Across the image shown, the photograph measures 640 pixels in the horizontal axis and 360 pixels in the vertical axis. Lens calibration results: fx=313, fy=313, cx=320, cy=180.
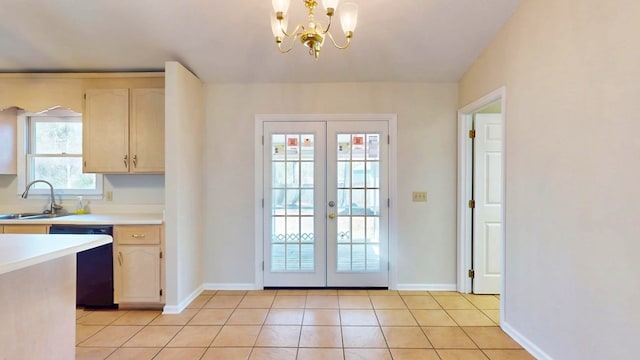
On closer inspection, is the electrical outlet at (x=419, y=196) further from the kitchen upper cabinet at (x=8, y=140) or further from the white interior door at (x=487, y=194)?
the kitchen upper cabinet at (x=8, y=140)

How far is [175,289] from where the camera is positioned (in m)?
2.98

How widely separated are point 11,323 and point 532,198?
3.20 meters

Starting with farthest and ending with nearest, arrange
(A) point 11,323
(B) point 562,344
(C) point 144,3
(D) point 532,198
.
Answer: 1. (C) point 144,3
2. (D) point 532,198
3. (B) point 562,344
4. (A) point 11,323

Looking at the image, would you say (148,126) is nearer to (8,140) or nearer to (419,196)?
(8,140)

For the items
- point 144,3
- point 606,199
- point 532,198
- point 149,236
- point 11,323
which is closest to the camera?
point 11,323

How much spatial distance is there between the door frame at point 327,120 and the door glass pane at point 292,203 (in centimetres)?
15

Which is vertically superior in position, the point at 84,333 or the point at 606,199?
the point at 606,199

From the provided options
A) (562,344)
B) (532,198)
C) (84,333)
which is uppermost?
(532,198)

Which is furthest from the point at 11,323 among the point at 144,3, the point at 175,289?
the point at 144,3

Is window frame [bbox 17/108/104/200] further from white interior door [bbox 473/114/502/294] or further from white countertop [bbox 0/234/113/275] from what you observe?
white interior door [bbox 473/114/502/294]

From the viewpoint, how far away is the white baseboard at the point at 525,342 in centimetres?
219

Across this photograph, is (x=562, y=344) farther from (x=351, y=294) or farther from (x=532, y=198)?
(x=351, y=294)

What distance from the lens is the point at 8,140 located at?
3.48 meters

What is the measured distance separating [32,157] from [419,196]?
444 centimetres
